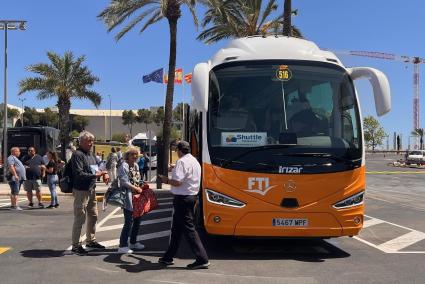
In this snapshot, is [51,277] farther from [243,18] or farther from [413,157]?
[413,157]

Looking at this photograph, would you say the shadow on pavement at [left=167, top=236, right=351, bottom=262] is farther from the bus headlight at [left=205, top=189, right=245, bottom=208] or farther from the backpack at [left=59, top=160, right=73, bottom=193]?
the backpack at [left=59, top=160, right=73, bottom=193]

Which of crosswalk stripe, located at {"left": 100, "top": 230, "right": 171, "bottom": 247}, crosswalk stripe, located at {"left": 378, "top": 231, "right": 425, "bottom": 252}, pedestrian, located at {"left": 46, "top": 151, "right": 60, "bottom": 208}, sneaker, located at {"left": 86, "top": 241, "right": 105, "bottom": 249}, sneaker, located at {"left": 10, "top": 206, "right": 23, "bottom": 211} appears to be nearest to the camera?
sneaker, located at {"left": 86, "top": 241, "right": 105, "bottom": 249}

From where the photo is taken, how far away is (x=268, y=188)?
25.9 ft

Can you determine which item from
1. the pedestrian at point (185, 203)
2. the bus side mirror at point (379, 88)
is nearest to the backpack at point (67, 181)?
the pedestrian at point (185, 203)

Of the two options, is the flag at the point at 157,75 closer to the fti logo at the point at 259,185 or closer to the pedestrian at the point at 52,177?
the pedestrian at the point at 52,177

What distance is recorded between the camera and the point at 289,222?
793 cm

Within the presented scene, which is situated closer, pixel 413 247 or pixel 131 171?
pixel 131 171

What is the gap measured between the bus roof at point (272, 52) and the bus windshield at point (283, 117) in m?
0.14

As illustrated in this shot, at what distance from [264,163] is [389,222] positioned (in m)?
5.95

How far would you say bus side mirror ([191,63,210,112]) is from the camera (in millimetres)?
8125

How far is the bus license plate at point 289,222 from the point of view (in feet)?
26.0

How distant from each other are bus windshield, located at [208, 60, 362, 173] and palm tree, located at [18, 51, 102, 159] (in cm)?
2614

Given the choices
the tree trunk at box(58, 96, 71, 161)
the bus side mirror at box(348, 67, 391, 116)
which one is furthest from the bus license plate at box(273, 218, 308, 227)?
the tree trunk at box(58, 96, 71, 161)

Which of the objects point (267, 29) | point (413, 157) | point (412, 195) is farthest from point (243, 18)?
point (413, 157)
